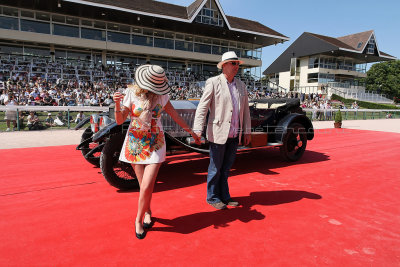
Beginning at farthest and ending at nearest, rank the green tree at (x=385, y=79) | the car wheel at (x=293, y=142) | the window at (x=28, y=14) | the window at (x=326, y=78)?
the green tree at (x=385, y=79), the window at (x=326, y=78), the window at (x=28, y=14), the car wheel at (x=293, y=142)

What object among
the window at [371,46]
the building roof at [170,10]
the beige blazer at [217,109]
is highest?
the window at [371,46]

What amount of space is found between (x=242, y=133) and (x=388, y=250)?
1.92 meters

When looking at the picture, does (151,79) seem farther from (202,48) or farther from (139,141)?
(202,48)

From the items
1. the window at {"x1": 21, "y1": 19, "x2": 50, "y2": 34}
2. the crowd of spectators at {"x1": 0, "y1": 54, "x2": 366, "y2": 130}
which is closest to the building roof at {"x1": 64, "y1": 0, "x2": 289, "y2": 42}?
the window at {"x1": 21, "y1": 19, "x2": 50, "y2": 34}

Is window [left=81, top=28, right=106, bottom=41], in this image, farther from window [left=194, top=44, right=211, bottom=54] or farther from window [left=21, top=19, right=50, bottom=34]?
window [left=194, top=44, right=211, bottom=54]

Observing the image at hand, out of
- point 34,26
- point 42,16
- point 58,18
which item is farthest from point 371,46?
point 34,26

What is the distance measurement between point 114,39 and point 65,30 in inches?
159

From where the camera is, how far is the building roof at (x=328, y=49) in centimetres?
3875

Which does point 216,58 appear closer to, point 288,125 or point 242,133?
point 288,125

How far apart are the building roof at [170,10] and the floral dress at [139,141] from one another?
21338 mm

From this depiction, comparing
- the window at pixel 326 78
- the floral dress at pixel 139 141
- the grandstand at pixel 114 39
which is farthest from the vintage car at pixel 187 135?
the window at pixel 326 78

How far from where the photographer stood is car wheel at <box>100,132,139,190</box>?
12.0ft

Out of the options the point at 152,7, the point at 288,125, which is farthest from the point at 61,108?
the point at 152,7

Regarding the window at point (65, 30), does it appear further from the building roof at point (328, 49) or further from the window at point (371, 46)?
the window at point (371, 46)
